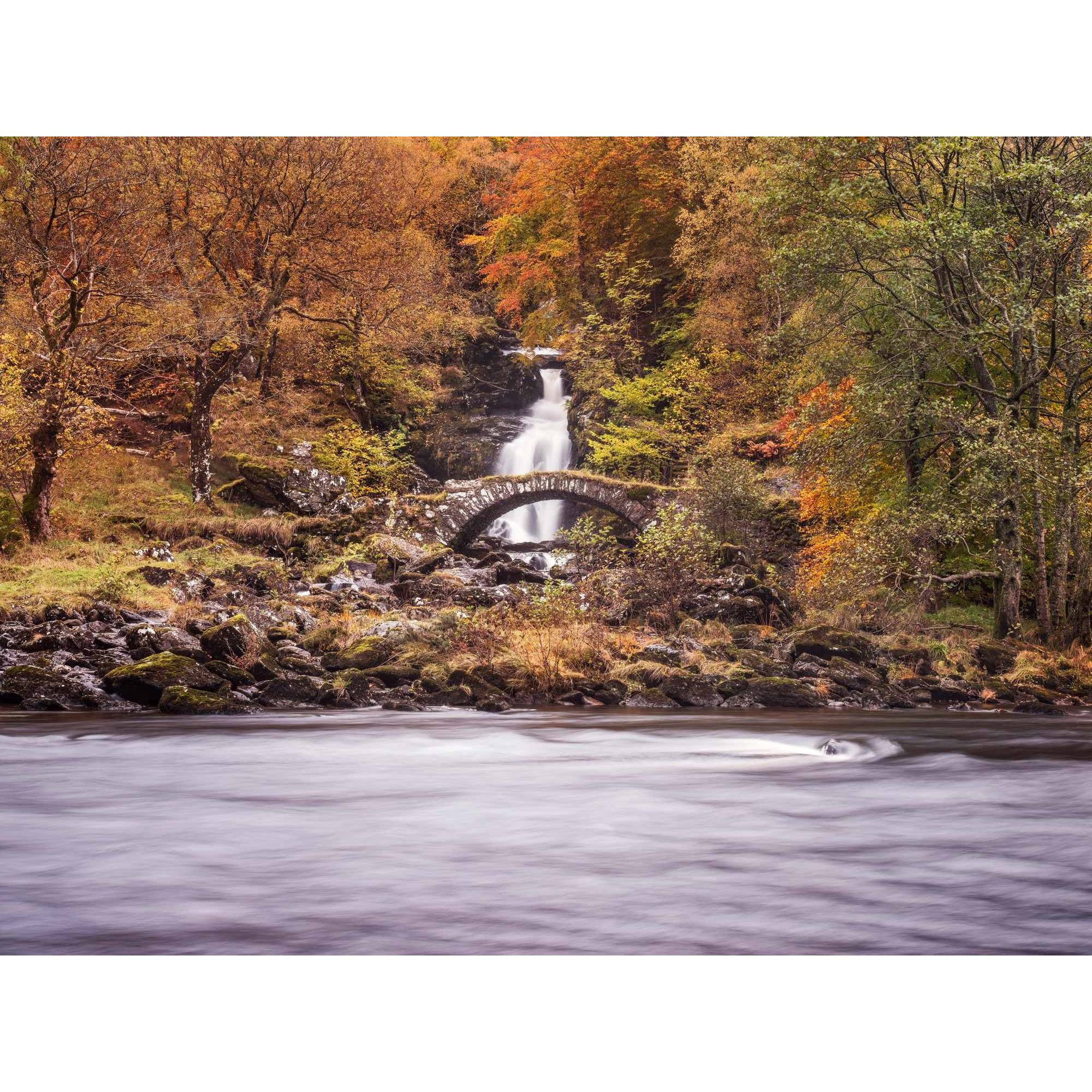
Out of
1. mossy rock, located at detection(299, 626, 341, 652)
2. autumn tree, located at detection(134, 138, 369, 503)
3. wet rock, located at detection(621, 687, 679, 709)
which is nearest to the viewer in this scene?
wet rock, located at detection(621, 687, 679, 709)

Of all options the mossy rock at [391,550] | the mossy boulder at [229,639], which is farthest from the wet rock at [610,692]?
the mossy rock at [391,550]

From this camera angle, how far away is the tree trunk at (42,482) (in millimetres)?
10398

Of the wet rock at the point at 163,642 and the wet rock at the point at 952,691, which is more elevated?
the wet rock at the point at 163,642

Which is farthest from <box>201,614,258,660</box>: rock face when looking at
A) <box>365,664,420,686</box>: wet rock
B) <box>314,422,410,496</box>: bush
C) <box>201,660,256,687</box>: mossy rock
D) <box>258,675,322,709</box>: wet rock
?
<box>314,422,410,496</box>: bush

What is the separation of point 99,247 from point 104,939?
28.5ft

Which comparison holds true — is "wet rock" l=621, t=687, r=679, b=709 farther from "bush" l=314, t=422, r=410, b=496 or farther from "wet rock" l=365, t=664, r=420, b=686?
"bush" l=314, t=422, r=410, b=496

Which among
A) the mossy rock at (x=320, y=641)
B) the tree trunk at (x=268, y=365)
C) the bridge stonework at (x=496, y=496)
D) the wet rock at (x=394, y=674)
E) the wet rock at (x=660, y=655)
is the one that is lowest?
the wet rock at (x=394, y=674)

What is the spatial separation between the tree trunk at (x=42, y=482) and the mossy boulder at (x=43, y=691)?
6.54 feet

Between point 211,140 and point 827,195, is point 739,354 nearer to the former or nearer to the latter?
point 827,195

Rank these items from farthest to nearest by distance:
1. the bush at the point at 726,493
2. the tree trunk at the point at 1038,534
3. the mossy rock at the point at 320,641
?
the bush at the point at 726,493, the mossy rock at the point at 320,641, the tree trunk at the point at 1038,534

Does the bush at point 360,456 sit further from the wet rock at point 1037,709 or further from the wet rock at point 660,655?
the wet rock at point 1037,709

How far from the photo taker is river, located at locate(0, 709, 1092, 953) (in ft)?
13.8

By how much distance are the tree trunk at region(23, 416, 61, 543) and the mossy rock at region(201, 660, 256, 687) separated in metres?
2.50

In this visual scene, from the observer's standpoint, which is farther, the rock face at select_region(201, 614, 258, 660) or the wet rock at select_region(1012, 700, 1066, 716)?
the rock face at select_region(201, 614, 258, 660)
